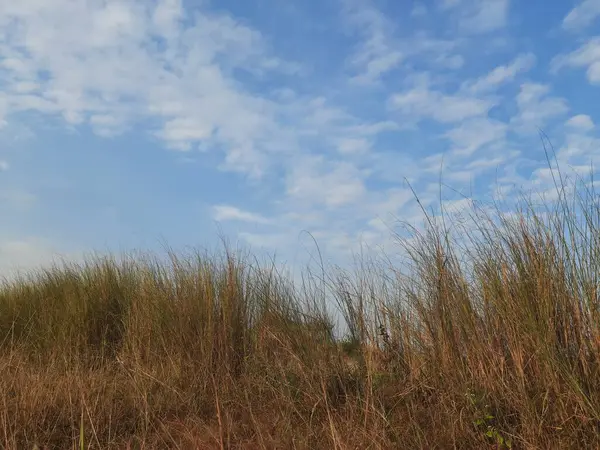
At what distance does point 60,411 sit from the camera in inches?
154

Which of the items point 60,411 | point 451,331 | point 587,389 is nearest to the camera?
point 587,389

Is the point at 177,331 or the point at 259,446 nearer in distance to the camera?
the point at 259,446

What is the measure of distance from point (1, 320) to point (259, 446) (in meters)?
5.87

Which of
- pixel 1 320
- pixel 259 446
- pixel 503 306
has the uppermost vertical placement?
pixel 1 320

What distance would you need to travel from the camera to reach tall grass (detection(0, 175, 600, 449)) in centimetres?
296

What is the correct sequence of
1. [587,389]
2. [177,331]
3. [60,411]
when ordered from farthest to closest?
[177,331] → [60,411] → [587,389]

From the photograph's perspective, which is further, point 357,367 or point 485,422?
point 357,367

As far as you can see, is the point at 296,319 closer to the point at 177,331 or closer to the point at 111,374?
the point at 177,331

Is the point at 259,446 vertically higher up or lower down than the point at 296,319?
lower down

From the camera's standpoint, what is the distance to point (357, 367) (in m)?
4.17

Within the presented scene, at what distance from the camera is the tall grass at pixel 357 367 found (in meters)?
2.96

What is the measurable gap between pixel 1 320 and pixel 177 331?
3.79 m

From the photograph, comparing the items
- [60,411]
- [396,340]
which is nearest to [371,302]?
[396,340]

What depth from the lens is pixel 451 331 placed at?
140 inches
